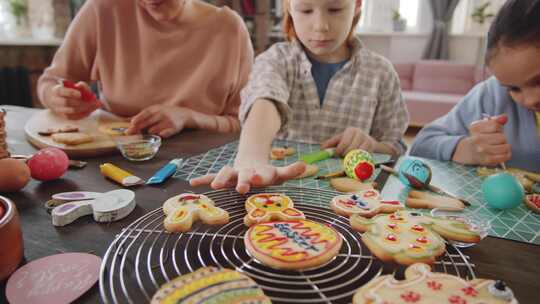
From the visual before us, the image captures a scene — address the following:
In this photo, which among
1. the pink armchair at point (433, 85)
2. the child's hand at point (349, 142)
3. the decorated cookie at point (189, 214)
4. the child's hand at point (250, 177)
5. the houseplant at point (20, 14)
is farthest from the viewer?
the pink armchair at point (433, 85)

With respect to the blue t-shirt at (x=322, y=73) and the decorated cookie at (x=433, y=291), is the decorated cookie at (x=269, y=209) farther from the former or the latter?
the blue t-shirt at (x=322, y=73)

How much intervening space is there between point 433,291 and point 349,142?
638mm

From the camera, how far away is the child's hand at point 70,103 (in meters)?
1.19

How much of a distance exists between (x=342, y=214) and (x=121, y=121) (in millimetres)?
882

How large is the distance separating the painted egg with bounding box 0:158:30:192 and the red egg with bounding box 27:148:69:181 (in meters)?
0.04

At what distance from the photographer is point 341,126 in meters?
1.29

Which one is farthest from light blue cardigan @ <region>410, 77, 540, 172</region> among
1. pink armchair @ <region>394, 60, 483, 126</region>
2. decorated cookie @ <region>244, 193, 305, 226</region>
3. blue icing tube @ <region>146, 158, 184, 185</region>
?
pink armchair @ <region>394, 60, 483, 126</region>

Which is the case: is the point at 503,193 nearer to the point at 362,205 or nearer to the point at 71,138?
the point at 362,205

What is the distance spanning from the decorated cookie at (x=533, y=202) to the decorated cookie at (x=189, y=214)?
56 centimetres

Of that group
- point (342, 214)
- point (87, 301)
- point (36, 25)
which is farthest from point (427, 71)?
point (87, 301)

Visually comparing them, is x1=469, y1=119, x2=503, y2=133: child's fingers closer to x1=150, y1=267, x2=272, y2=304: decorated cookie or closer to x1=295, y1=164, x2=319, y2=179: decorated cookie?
x1=295, y1=164, x2=319, y2=179: decorated cookie

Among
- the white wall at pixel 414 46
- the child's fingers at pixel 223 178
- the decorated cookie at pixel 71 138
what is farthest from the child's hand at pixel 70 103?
the white wall at pixel 414 46

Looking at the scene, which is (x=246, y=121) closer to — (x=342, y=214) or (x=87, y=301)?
(x=342, y=214)

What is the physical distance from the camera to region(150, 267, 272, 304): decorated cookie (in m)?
0.41
